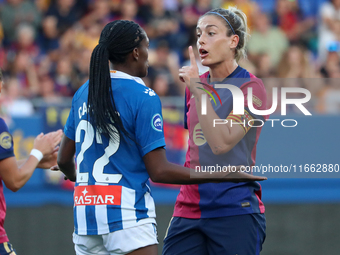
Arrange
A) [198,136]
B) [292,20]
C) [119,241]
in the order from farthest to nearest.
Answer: [292,20]
[198,136]
[119,241]

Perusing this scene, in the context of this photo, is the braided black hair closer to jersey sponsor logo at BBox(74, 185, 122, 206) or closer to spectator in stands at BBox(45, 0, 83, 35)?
jersey sponsor logo at BBox(74, 185, 122, 206)

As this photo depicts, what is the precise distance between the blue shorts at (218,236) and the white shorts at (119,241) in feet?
1.91

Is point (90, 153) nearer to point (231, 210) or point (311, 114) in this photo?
point (231, 210)

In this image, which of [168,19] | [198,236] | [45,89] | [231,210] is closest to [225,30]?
[231,210]

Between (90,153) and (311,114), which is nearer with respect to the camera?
(90,153)

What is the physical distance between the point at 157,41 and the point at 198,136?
6.23 meters

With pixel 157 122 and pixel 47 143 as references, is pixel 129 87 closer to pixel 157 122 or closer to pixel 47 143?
pixel 157 122

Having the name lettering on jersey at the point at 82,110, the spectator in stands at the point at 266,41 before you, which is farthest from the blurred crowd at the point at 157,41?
the name lettering on jersey at the point at 82,110

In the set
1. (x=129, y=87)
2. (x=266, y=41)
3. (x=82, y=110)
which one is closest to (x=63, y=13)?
(x=266, y=41)

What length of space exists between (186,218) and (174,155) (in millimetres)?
3618

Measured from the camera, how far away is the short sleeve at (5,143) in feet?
10.7

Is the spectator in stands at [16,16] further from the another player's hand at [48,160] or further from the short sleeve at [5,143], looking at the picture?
the short sleeve at [5,143]

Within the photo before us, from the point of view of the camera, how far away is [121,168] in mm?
2605

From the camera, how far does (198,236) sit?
10.5 feet
